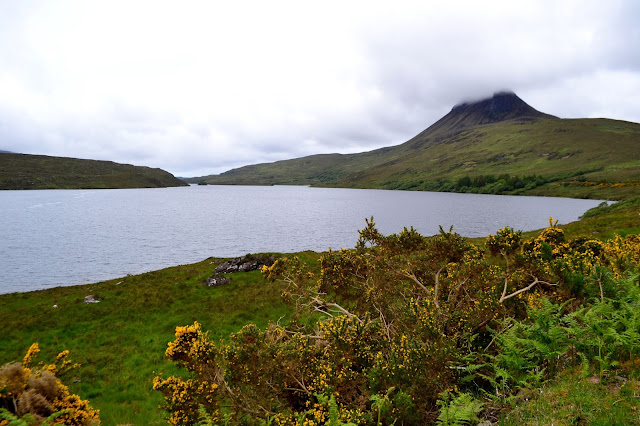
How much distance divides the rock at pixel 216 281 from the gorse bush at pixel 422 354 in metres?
22.8

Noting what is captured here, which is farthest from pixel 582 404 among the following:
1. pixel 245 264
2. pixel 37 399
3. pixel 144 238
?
pixel 144 238

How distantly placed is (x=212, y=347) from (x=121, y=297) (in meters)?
26.2

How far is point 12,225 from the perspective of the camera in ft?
266

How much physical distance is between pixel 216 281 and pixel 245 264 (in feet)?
14.2

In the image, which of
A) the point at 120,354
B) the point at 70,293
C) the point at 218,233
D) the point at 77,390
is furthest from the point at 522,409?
the point at 218,233

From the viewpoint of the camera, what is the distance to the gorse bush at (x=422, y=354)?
22.3 ft

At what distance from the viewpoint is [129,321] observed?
78.8 ft

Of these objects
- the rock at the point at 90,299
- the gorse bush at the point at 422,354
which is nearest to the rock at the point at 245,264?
the rock at the point at 90,299

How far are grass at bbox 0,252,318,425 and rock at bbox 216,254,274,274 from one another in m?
1.35

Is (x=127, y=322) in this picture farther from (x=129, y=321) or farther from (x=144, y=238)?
(x=144, y=238)

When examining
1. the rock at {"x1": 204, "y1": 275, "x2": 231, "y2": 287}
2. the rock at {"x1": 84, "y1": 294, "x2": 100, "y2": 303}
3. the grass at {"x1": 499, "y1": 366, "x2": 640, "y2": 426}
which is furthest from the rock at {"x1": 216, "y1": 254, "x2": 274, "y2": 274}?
the grass at {"x1": 499, "y1": 366, "x2": 640, "y2": 426}

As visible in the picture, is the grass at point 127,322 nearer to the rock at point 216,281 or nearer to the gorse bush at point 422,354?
the rock at point 216,281

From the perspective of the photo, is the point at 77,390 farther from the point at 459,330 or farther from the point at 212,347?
the point at 459,330

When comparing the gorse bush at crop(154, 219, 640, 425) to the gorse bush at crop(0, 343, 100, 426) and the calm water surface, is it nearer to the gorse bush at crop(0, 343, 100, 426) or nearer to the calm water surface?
the gorse bush at crop(0, 343, 100, 426)
